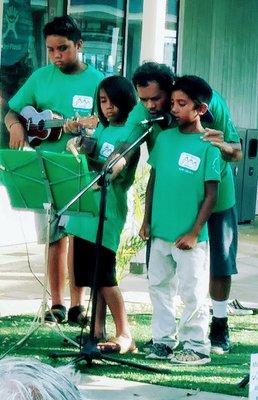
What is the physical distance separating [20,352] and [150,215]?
1.14 metres

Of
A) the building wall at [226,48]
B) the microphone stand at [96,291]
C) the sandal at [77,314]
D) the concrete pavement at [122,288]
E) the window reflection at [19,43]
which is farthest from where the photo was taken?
the building wall at [226,48]

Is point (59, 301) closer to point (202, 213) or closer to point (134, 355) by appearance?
point (134, 355)

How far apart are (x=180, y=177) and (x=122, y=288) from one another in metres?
3.01

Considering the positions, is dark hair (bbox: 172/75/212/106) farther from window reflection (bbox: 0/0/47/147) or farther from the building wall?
the building wall

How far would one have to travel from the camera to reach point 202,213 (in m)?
5.45

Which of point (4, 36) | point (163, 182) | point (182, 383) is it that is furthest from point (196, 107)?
point (4, 36)

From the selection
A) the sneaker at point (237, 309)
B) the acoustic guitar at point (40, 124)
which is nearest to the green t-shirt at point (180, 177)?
the acoustic guitar at point (40, 124)

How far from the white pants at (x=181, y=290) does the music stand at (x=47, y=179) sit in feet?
1.76

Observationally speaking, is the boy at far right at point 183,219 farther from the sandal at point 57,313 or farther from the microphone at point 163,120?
the sandal at point 57,313

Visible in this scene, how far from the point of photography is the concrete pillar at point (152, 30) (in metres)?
8.94

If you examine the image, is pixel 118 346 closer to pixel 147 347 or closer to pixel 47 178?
pixel 147 347

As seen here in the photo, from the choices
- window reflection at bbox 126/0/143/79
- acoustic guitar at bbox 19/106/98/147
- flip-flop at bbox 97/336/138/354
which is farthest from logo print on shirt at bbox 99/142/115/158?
window reflection at bbox 126/0/143/79

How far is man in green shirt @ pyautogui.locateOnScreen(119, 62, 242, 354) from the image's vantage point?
5500 millimetres

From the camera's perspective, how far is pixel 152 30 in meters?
8.95
